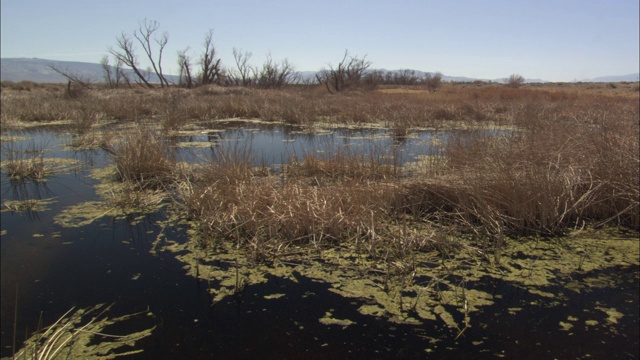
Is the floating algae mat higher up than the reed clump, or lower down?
lower down

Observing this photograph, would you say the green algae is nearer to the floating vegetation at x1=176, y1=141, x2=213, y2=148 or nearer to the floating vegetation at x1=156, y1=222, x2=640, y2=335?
the floating vegetation at x1=156, y1=222, x2=640, y2=335

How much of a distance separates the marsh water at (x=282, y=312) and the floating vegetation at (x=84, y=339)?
0.28 feet

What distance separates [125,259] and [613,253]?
398 cm

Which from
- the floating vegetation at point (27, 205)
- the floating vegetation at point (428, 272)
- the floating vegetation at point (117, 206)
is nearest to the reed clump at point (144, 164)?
the floating vegetation at point (117, 206)

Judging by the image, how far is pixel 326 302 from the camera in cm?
257

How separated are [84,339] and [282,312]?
1.10 m

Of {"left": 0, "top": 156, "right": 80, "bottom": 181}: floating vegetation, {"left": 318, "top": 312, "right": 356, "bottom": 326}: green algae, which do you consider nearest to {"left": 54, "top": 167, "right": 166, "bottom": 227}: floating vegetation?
{"left": 0, "top": 156, "right": 80, "bottom": 181}: floating vegetation

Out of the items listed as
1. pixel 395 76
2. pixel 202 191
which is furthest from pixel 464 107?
pixel 395 76

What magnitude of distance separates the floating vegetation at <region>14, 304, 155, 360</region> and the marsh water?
84mm

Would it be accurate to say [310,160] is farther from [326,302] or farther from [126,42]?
[126,42]

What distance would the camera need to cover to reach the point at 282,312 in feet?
8.09

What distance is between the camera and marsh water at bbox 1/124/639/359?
2131 mm

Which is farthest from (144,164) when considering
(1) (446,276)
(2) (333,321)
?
(1) (446,276)

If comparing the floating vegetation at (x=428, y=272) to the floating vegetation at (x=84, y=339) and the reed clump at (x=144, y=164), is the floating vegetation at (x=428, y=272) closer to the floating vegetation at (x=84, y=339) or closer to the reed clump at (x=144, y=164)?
the floating vegetation at (x=84, y=339)
